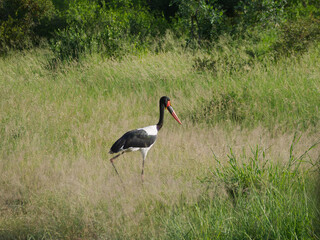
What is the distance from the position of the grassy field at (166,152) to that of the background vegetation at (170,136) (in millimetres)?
20

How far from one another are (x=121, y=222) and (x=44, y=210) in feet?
2.87

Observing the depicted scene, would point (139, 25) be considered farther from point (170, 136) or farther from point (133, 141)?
point (133, 141)

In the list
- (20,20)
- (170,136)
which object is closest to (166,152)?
(170,136)

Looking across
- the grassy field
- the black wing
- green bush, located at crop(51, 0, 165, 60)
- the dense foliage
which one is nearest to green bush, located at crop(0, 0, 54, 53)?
the dense foliage

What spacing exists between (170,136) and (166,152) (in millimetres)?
630

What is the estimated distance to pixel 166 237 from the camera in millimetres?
2955

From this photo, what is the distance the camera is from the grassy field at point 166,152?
320 centimetres

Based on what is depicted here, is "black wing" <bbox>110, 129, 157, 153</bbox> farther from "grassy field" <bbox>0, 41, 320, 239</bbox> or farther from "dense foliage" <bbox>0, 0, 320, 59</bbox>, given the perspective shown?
"dense foliage" <bbox>0, 0, 320, 59</bbox>

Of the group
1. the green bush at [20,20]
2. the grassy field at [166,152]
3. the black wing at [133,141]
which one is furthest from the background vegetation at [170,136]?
the green bush at [20,20]

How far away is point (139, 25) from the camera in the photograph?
1458 cm

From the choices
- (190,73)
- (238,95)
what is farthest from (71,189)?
(190,73)

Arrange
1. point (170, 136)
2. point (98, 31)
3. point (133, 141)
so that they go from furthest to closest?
point (98, 31)
point (170, 136)
point (133, 141)

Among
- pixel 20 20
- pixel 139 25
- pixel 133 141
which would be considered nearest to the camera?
pixel 133 141

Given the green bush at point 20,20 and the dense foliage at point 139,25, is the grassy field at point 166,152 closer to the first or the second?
the dense foliage at point 139,25
